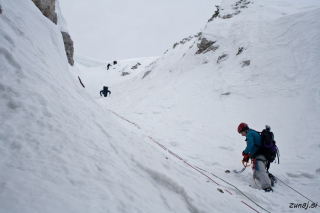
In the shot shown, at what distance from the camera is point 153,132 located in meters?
6.58

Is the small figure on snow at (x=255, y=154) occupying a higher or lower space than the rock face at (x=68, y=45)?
lower

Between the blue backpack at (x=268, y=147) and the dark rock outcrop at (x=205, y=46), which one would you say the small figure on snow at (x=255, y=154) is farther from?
the dark rock outcrop at (x=205, y=46)

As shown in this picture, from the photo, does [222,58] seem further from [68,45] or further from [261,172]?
[68,45]

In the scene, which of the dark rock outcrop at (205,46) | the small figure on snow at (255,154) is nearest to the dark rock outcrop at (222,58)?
the dark rock outcrop at (205,46)

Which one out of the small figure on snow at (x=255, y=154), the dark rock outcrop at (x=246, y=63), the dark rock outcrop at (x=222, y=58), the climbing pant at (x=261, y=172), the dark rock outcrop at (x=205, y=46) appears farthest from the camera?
the dark rock outcrop at (x=205, y=46)

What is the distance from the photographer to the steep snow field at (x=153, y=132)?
1419 millimetres

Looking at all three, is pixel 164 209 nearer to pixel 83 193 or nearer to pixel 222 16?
pixel 83 193

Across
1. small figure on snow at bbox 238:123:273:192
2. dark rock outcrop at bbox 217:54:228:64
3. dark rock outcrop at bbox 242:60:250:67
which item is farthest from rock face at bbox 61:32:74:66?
small figure on snow at bbox 238:123:273:192

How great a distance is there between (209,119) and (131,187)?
6.56 meters

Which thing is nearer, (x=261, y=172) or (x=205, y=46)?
(x=261, y=172)

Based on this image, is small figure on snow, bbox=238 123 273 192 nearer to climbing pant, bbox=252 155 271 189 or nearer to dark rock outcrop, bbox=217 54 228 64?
climbing pant, bbox=252 155 271 189

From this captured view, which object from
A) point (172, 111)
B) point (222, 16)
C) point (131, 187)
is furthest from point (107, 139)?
point (222, 16)

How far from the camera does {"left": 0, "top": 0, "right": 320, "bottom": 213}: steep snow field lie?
1419mm

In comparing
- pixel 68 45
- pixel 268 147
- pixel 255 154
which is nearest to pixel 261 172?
pixel 255 154
